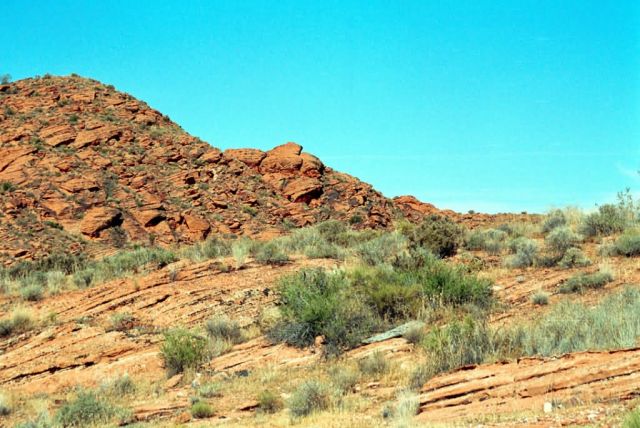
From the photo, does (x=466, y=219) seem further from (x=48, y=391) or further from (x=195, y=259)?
(x=48, y=391)

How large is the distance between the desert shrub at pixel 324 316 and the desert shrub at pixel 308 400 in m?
2.31

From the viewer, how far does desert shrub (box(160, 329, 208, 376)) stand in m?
11.5

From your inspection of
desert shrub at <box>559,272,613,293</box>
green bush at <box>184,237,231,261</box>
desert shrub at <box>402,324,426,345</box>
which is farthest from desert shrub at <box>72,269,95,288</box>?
desert shrub at <box>559,272,613,293</box>

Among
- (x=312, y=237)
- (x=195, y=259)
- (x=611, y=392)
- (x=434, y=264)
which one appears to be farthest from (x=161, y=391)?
(x=312, y=237)

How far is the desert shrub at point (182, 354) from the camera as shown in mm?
11484

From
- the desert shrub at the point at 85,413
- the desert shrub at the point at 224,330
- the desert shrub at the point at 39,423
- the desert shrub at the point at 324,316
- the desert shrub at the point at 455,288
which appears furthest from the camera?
the desert shrub at the point at 224,330

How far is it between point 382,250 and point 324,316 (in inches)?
219

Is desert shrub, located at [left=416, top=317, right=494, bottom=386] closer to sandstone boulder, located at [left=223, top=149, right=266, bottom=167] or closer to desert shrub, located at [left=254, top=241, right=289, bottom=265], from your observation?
desert shrub, located at [left=254, top=241, right=289, bottom=265]

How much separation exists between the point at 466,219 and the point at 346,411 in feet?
128

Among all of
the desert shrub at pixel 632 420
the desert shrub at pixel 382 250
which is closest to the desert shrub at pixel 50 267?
the desert shrub at pixel 382 250

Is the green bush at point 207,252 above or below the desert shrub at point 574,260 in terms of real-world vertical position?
above

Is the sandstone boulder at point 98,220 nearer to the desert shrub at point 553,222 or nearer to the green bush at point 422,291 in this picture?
the desert shrub at point 553,222

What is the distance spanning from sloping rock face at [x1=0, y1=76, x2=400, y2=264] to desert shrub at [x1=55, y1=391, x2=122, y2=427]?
22.7 metres

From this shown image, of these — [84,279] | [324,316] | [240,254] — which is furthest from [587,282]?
[84,279]
